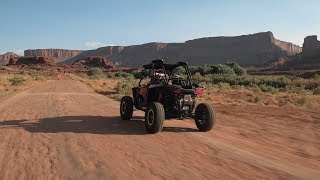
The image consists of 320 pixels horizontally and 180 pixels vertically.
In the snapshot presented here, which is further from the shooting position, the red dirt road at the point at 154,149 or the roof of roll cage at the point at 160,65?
the roof of roll cage at the point at 160,65

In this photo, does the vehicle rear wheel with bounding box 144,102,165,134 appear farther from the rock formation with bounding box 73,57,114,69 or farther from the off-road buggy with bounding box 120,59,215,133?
the rock formation with bounding box 73,57,114,69

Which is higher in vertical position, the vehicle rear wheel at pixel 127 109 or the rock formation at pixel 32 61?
the rock formation at pixel 32 61

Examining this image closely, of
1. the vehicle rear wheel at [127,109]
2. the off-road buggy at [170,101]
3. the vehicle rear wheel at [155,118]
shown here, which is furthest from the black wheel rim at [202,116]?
the vehicle rear wheel at [127,109]

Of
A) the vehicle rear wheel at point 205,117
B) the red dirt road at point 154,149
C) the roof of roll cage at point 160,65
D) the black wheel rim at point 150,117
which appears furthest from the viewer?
the roof of roll cage at point 160,65

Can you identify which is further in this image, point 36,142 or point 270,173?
point 36,142

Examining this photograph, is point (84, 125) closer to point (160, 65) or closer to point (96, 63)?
point (160, 65)

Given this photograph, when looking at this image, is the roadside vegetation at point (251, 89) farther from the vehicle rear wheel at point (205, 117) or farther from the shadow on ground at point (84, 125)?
the vehicle rear wheel at point (205, 117)

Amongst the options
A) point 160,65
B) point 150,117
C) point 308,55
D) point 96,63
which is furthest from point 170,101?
point 96,63

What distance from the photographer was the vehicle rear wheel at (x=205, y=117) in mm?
10586

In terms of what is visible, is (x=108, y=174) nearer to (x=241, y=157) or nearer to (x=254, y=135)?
(x=241, y=157)

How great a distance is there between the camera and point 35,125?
38.0 ft

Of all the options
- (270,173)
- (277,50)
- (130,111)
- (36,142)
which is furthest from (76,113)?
(277,50)

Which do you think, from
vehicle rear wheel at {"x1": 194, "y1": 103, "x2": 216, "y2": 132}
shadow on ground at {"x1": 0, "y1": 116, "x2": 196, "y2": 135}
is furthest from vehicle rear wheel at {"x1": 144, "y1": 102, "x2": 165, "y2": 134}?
vehicle rear wheel at {"x1": 194, "y1": 103, "x2": 216, "y2": 132}

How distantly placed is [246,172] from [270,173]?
0.40 m
